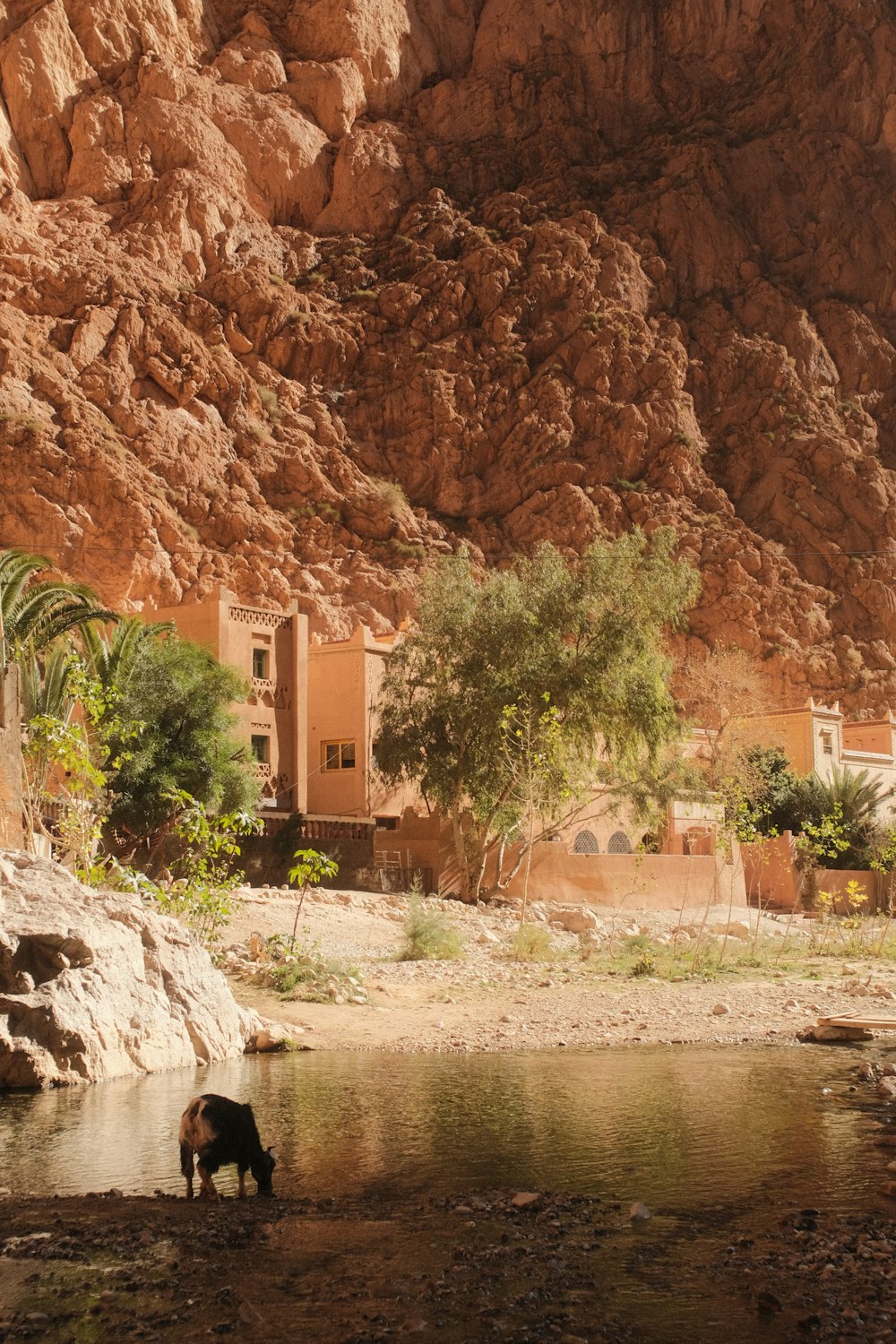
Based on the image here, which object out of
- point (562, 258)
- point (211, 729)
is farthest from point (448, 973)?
point (562, 258)

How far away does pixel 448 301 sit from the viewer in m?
68.5

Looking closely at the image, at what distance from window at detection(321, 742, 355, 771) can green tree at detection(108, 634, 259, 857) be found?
794 cm

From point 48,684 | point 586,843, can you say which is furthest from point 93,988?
A: point 586,843

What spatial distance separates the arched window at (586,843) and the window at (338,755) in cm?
700

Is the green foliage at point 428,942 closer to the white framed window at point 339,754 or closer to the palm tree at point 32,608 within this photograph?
the palm tree at point 32,608

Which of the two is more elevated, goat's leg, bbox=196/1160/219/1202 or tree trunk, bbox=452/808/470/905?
tree trunk, bbox=452/808/470/905

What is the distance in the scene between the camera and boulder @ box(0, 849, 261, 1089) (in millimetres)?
10719

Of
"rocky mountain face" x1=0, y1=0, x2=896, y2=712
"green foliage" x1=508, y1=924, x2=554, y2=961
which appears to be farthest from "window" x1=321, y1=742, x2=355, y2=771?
"green foliage" x1=508, y1=924, x2=554, y2=961

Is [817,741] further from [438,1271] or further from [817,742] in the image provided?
[438,1271]

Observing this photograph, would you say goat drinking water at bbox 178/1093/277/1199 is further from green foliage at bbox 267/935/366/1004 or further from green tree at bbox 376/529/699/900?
green tree at bbox 376/529/699/900

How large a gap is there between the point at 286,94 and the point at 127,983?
231 ft

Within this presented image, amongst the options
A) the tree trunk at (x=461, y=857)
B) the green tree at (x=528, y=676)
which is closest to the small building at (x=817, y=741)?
the green tree at (x=528, y=676)

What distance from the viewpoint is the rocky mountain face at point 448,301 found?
183ft

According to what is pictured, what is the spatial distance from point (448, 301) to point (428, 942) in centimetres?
5247
